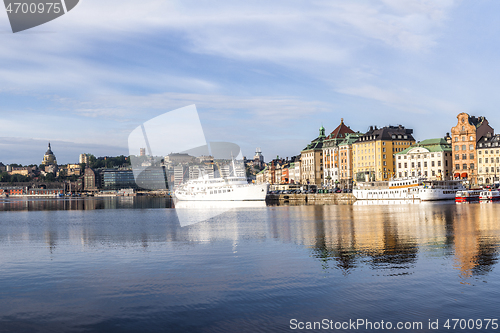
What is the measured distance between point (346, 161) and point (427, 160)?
34872mm

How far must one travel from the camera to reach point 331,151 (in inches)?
7495

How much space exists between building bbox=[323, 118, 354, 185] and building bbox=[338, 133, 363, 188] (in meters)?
2.39

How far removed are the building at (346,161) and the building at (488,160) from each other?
50.2 m

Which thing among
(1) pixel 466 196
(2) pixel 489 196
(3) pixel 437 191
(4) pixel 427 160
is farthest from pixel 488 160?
(1) pixel 466 196

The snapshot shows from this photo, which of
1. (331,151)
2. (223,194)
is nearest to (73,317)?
(223,194)

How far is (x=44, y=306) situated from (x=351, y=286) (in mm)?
11901

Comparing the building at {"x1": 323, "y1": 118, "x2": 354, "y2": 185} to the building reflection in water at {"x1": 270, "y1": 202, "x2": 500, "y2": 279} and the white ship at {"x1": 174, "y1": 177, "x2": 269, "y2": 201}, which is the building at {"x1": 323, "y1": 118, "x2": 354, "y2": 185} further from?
the building reflection in water at {"x1": 270, "y1": 202, "x2": 500, "y2": 279}

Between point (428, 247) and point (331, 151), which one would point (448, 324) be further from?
point (331, 151)

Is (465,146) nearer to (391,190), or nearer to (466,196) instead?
(391,190)

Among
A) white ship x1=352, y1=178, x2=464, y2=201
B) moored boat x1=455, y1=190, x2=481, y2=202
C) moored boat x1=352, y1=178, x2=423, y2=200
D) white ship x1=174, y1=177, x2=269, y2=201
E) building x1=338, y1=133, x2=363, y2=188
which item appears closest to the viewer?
moored boat x1=455, y1=190, x2=481, y2=202

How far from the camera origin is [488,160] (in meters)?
133

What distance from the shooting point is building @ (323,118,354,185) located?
187m

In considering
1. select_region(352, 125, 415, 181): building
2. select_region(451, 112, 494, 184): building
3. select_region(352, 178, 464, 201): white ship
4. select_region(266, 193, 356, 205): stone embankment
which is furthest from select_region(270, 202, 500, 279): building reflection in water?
select_region(352, 125, 415, 181): building

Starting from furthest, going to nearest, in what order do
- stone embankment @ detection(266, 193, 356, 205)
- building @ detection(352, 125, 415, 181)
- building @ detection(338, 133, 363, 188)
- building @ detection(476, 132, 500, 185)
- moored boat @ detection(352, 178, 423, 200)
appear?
building @ detection(338, 133, 363, 188) < building @ detection(352, 125, 415, 181) < building @ detection(476, 132, 500, 185) < stone embankment @ detection(266, 193, 356, 205) < moored boat @ detection(352, 178, 423, 200)
